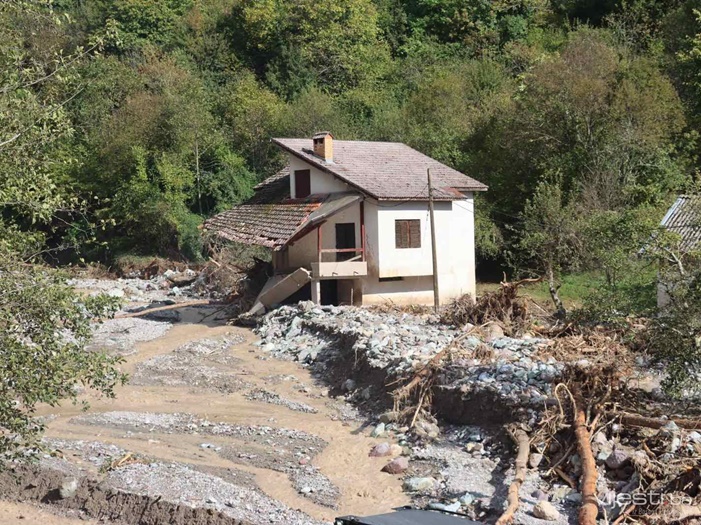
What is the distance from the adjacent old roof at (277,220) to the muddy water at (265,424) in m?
4.52

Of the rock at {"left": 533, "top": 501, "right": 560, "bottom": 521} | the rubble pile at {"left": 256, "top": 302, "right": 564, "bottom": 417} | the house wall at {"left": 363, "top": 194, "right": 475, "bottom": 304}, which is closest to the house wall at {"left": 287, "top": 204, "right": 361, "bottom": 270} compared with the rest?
the house wall at {"left": 363, "top": 194, "right": 475, "bottom": 304}

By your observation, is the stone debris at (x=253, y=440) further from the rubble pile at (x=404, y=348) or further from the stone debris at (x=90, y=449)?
the rubble pile at (x=404, y=348)

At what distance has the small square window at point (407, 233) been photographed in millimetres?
27156

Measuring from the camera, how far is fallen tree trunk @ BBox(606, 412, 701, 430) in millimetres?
12539

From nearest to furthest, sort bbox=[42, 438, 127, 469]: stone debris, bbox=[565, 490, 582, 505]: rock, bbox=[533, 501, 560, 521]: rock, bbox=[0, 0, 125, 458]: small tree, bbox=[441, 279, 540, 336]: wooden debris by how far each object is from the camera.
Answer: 1. bbox=[0, 0, 125, 458]: small tree
2. bbox=[533, 501, 560, 521]: rock
3. bbox=[565, 490, 582, 505]: rock
4. bbox=[42, 438, 127, 469]: stone debris
5. bbox=[441, 279, 540, 336]: wooden debris

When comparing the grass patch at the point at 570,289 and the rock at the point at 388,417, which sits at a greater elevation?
the grass patch at the point at 570,289

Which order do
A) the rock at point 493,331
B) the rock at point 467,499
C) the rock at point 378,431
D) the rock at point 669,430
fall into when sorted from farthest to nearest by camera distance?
the rock at point 493,331 → the rock at point 378,431 → the rock at point 669,430 → the rock at point 467,499

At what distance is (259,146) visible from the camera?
4591 cm

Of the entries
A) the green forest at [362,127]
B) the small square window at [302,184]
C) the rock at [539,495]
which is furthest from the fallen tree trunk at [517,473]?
the small square window at [302,184]

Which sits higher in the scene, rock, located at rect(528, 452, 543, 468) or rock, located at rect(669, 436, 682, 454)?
rock, located at rect(669, 436, 682, 454)

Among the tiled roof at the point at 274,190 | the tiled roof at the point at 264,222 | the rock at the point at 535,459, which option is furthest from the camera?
the tiled roof at the point at 274,190

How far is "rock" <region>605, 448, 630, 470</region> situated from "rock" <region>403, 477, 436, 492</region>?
8.90 feet

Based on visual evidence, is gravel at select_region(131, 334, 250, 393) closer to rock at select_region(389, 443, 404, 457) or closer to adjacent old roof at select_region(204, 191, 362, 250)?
adjacent old roof at select_region(204, 191, 362, 250)

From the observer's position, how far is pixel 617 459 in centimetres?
1234
